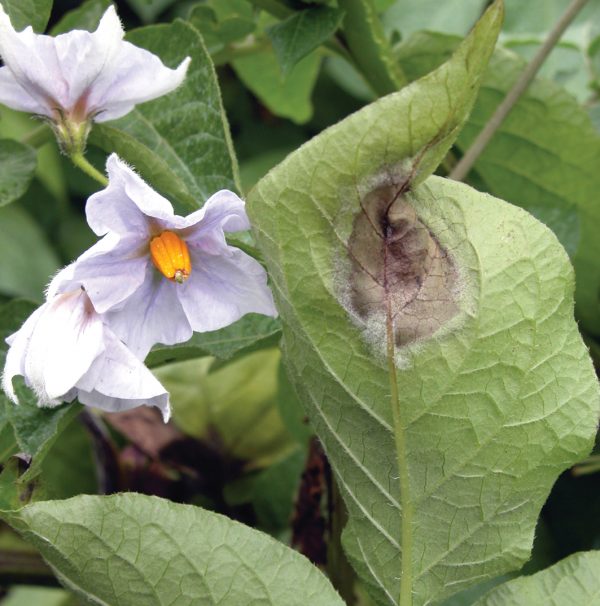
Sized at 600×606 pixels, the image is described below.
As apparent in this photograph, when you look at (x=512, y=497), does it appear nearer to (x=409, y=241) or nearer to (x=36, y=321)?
(x=409, y=241)

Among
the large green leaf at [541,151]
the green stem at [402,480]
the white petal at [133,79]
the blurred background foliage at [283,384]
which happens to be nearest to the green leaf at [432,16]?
the blurred background foliage at [283,384]

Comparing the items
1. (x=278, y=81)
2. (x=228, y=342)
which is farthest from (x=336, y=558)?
(x=278, y=81)

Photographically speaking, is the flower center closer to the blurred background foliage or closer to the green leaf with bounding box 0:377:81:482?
the green leaf with bounding box 0:377:81:482

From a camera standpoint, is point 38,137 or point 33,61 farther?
point 38,137

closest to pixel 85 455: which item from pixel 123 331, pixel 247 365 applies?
pixel 247 365

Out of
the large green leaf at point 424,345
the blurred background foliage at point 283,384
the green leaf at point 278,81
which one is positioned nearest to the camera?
the large green leaf at point 424,345

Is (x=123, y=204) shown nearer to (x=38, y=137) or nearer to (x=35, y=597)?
(x=38, y=137)

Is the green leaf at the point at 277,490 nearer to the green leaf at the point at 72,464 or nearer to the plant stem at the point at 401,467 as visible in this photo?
the green leaf at the point at 72,464
